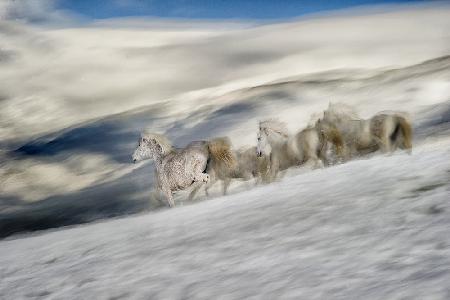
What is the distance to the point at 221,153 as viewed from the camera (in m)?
12.2

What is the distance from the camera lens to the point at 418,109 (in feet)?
67.5

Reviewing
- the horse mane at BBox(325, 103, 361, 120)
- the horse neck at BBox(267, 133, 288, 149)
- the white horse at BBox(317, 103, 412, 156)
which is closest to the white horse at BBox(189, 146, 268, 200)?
the horse neck at BBox(267, 133, 288, 149)

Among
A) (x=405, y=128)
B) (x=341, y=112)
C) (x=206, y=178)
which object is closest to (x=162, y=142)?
(x=206, y=178)

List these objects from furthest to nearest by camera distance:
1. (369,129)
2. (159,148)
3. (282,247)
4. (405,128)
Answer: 1. (159,148)
2. (369,129)
3. (405,128)
4. (282,247)

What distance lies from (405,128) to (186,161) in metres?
4.10

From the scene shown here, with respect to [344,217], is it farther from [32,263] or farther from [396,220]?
[32,263]

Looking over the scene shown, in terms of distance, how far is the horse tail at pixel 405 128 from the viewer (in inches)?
449

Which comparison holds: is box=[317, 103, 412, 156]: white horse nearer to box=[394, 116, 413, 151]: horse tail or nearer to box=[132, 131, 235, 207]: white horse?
box=[394, 116, 413, 151]: horse tail

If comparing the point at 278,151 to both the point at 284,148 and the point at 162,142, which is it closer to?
the point at 284,148

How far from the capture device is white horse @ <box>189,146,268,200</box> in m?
12.1

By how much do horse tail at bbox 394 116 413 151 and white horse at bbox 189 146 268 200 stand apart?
8.38 feet

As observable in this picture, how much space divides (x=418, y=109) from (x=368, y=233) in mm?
15345

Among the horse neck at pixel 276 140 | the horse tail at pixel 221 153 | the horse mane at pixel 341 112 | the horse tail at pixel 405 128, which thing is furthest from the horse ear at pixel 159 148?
the horse tail at pixel 405 128

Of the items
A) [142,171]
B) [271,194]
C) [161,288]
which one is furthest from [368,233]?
[142,171]
